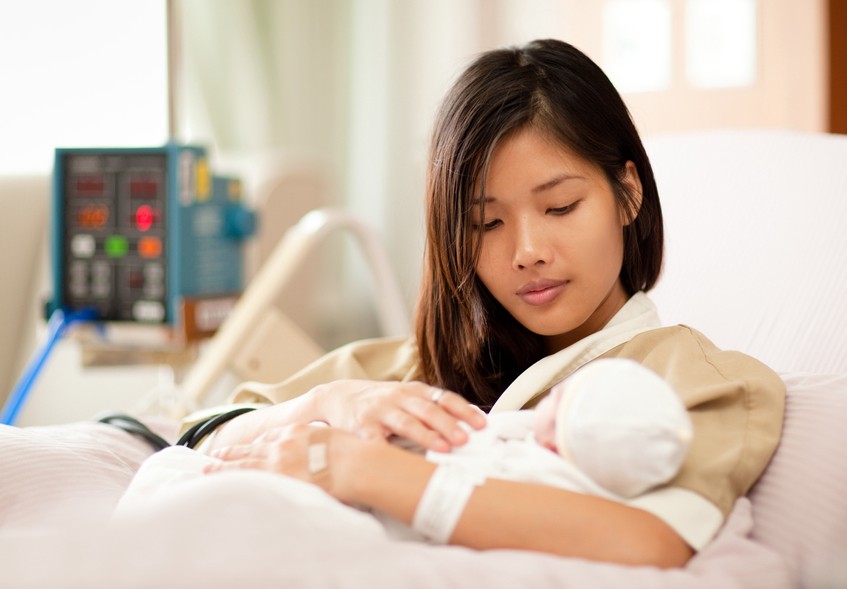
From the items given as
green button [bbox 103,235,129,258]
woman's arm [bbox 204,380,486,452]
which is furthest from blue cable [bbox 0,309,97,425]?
woman's arm [bbox 204,380,486,452]

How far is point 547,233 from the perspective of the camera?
97cm

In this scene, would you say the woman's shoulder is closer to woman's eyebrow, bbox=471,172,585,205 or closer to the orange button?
woman's eyebrow, bbox=471,172,585,205

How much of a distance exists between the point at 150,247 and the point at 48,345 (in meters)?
0.33

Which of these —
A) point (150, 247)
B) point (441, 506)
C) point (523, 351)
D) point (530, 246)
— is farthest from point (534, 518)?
point (150, 247)

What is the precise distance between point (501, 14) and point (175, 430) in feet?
6.69

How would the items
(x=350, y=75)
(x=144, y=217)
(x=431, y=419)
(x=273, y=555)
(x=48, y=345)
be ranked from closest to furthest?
(x=273, y=555)
(x=431, y=419)
(x=48, y=345)
(x=144, y=217)
(x=350, y=75)

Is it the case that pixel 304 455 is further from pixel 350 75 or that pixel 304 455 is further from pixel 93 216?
pixel 350 75

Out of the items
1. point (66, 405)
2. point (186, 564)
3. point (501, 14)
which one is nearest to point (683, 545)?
point (186, 564)

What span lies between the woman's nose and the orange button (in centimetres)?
133

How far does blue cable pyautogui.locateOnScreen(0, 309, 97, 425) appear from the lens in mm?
1753

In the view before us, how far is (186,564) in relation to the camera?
22.3 inches

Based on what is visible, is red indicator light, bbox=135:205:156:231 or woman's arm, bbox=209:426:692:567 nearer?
woman's arm, bbox=209:426:692:567

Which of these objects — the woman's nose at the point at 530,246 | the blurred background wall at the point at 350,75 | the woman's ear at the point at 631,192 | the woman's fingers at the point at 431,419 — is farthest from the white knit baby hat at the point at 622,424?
the blurred background wall at the point at 350,75

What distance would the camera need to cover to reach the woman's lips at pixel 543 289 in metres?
1.00
